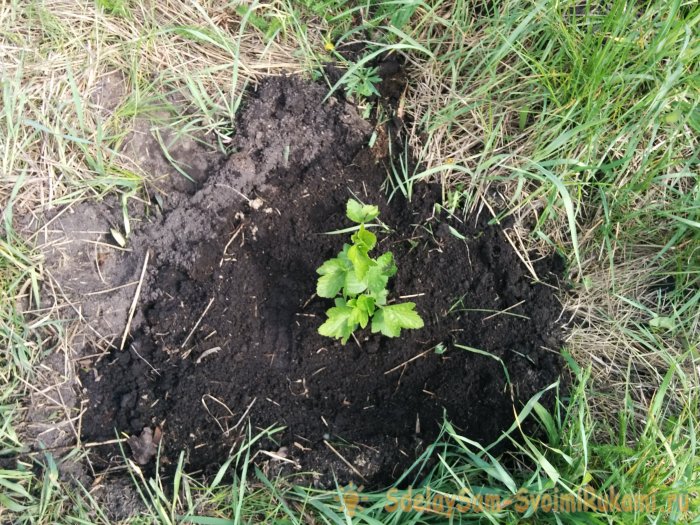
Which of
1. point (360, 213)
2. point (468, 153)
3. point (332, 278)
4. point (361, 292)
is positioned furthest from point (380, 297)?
point (468, 153)

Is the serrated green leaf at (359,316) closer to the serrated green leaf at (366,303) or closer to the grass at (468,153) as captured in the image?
the serrated green leaf at (366,303)

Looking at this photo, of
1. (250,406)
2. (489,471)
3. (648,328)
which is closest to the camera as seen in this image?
(489,471)

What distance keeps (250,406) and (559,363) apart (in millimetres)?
1083

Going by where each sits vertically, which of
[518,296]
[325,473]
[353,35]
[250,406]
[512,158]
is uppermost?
[353,35]

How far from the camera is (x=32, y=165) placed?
6.95 feet

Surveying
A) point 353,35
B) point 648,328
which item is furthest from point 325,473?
point 353,35

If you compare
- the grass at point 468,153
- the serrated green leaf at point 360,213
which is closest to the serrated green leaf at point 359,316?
the serrated green leaf at point 360,213

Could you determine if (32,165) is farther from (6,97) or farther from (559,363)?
(559,363)

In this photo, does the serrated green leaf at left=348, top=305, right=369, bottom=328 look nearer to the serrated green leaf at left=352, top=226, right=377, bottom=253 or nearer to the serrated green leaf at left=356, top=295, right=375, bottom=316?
the serrated green leaf at left=356, top=295, right=375, bottom=316

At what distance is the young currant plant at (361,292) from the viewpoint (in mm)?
1823

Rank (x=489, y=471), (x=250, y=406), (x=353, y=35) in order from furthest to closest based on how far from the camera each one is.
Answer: (x=353, y=35) < (x=250, y=406) < (x=489, y=471)

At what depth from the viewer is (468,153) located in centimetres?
215

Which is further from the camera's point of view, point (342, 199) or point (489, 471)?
point (342, 199)

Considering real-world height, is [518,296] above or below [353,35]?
below
